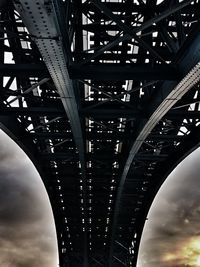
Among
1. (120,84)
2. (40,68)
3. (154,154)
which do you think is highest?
(154,154)

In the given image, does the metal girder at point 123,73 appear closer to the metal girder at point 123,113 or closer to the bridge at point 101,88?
the bridge at point 101,88

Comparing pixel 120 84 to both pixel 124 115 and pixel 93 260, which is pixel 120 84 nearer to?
pixel 124 115

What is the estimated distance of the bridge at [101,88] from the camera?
852cm

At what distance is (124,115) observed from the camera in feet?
47.6

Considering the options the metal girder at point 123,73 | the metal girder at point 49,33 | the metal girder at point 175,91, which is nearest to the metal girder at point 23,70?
the metal girder at point 49,33

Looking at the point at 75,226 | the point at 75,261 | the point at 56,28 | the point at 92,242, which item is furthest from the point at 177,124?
the point at 75,261

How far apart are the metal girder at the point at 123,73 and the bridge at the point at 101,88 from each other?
0.03 meters

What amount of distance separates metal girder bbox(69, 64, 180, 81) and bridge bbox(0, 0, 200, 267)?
1.2 inches

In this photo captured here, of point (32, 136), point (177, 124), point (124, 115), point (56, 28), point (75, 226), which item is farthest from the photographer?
point (75, 226)

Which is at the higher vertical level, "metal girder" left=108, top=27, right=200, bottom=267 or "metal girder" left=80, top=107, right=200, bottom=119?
"metal girder" left=80, top=107, right=200, bottom=119

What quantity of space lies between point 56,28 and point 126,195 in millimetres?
26900

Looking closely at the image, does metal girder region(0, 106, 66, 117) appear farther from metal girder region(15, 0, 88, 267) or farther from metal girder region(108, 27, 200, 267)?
metal girder region(15, 0, 88, 267)

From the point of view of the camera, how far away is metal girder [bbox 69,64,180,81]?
10.1 meters

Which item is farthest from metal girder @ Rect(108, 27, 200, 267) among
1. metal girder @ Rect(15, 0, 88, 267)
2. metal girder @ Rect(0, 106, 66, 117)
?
metal girder @ Rect(0, 106, 66, 117)
